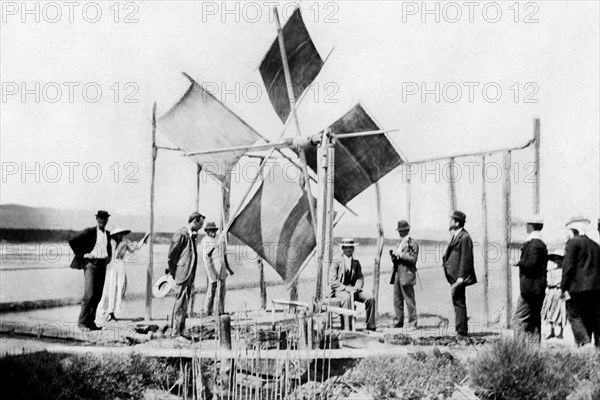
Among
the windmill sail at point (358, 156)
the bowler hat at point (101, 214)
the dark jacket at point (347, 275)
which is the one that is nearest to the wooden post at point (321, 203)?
the windmill sail at point (358, 156)

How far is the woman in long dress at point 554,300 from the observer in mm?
9903

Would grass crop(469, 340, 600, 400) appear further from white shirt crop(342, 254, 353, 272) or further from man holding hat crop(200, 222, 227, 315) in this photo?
man holding hat crop(200, 222, 227, 315)

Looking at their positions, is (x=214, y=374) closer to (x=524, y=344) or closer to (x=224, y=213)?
(x=524, y=344)

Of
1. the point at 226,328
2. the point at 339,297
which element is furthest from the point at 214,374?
the point at 339,297

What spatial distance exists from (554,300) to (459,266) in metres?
2.09

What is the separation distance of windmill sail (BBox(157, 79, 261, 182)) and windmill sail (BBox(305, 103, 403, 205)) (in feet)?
3.84

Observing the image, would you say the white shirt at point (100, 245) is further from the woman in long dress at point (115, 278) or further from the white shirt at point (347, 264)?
the white shirt at point (347, 264)

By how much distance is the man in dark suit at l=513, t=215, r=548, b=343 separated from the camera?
8.30m

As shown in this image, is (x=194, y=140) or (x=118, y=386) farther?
(x=194, y=140)

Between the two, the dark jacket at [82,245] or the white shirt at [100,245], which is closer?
the dark jacket at [82,245]

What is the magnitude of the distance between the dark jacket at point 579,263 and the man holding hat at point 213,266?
4.96 metres

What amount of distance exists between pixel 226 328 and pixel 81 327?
3.14 meters

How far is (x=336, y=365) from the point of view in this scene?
25.6ft

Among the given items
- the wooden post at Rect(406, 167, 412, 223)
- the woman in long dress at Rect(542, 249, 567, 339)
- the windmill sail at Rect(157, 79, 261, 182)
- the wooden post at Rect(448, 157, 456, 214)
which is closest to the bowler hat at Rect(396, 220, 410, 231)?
the wooden post at Rect(448, 157, 456, 214)
